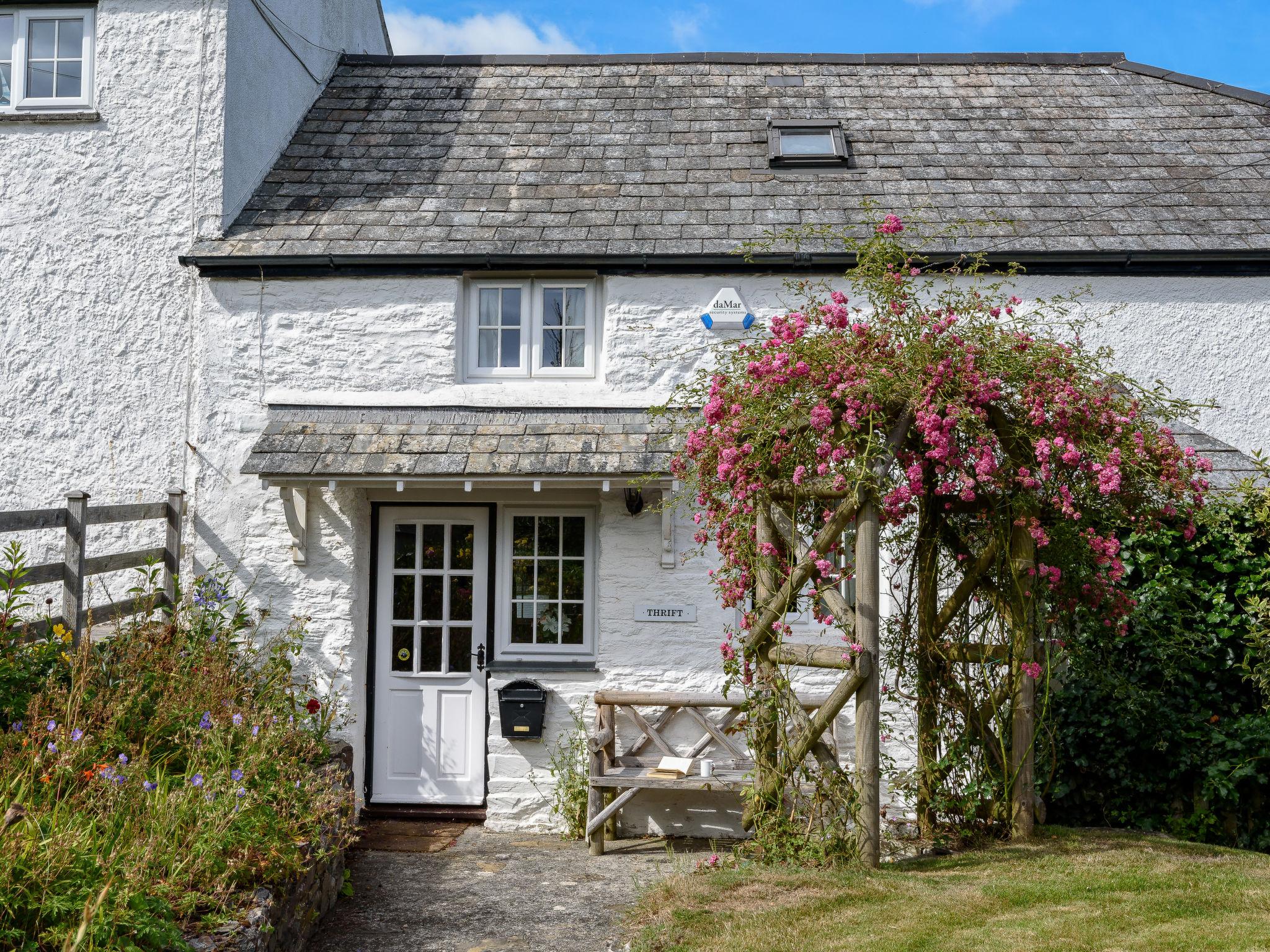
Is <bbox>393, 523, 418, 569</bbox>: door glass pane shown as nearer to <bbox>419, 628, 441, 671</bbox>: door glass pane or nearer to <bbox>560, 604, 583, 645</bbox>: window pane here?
<bbox>419, 628, 441, 671</bbox>: door glass pane

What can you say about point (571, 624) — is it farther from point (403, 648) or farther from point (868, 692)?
point (868, 692)

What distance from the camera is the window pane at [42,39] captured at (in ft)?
30.9

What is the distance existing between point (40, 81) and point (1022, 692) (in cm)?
927

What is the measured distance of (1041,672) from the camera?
7.08 m

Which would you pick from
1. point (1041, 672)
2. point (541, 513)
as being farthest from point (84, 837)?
point (1041, 672)

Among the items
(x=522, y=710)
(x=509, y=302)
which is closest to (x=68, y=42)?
(x=509, y=302)

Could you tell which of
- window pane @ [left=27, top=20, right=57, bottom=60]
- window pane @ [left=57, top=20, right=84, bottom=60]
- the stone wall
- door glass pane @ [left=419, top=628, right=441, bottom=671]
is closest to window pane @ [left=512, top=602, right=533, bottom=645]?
door glass pane @ [left=419, top=628, right=441, bottom=671]

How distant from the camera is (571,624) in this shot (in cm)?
902

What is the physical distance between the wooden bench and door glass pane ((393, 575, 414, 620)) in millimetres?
1858

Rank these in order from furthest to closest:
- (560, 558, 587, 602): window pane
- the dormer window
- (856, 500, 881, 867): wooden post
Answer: the dormer window → (560, 558, 587, 602): window pane → (856, 500, 881, 867): wooden post

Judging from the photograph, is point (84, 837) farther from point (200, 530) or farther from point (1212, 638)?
point (1212, 638)

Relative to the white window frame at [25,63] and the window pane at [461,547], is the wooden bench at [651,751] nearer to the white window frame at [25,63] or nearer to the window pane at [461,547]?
the window pane at [461,547]

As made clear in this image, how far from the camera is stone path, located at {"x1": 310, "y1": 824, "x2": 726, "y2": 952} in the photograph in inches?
237

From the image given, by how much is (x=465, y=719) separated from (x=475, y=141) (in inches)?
212
